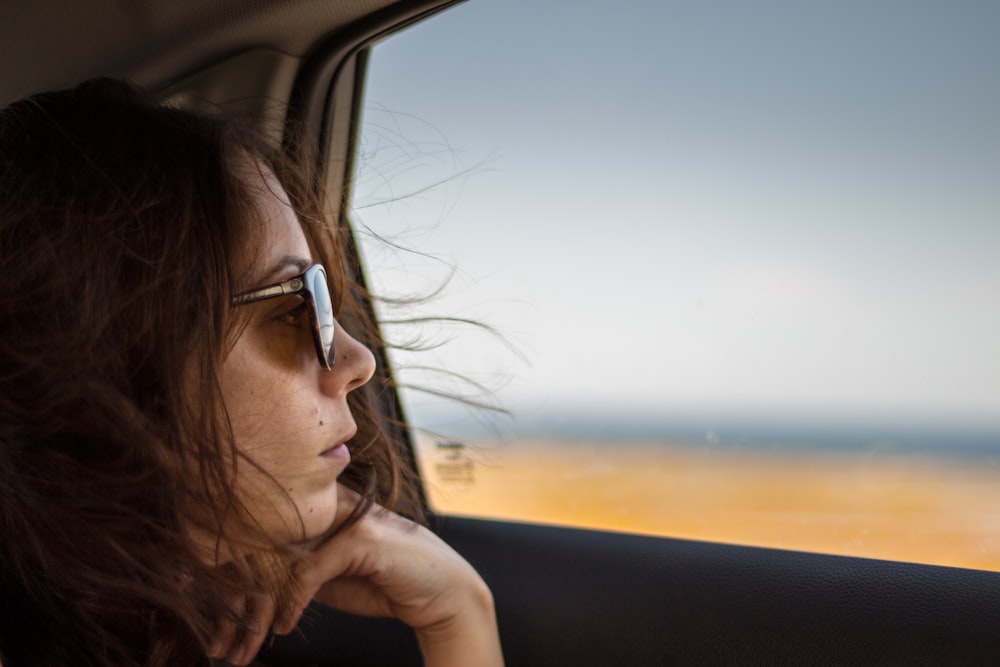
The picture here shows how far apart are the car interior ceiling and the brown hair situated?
70cm

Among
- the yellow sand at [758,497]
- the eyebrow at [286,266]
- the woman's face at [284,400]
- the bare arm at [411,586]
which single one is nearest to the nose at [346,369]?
the woman's face at [284,400]

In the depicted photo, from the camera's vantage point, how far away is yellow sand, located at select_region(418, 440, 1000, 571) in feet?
4.95

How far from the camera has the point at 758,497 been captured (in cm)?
171

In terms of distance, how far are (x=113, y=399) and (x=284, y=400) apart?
233 millimetres

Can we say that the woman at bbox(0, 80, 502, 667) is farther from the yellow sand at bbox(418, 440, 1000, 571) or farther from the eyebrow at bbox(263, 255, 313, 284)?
the yellow sand at bbox(418, 440, 1000, 571)

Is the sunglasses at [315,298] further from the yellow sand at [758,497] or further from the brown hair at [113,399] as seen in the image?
the yellow sand at [758,497]

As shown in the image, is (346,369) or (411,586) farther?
(411,586)

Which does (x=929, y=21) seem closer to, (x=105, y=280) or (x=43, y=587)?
(x=105, y=280)

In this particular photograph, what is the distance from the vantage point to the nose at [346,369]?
4.10 ft

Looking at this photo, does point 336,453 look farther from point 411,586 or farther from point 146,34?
point 146,34

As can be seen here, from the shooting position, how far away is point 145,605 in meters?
1.09

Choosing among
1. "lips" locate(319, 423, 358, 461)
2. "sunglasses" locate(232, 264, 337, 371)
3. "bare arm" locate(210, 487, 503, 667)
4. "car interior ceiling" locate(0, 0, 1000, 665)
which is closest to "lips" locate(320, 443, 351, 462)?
"lips" locate(319, 423, 358, 461)

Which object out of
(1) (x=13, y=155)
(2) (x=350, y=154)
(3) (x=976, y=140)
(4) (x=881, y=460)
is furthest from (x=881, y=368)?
(1) (x=13, y=155)

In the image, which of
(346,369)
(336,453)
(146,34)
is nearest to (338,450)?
(336,453)
